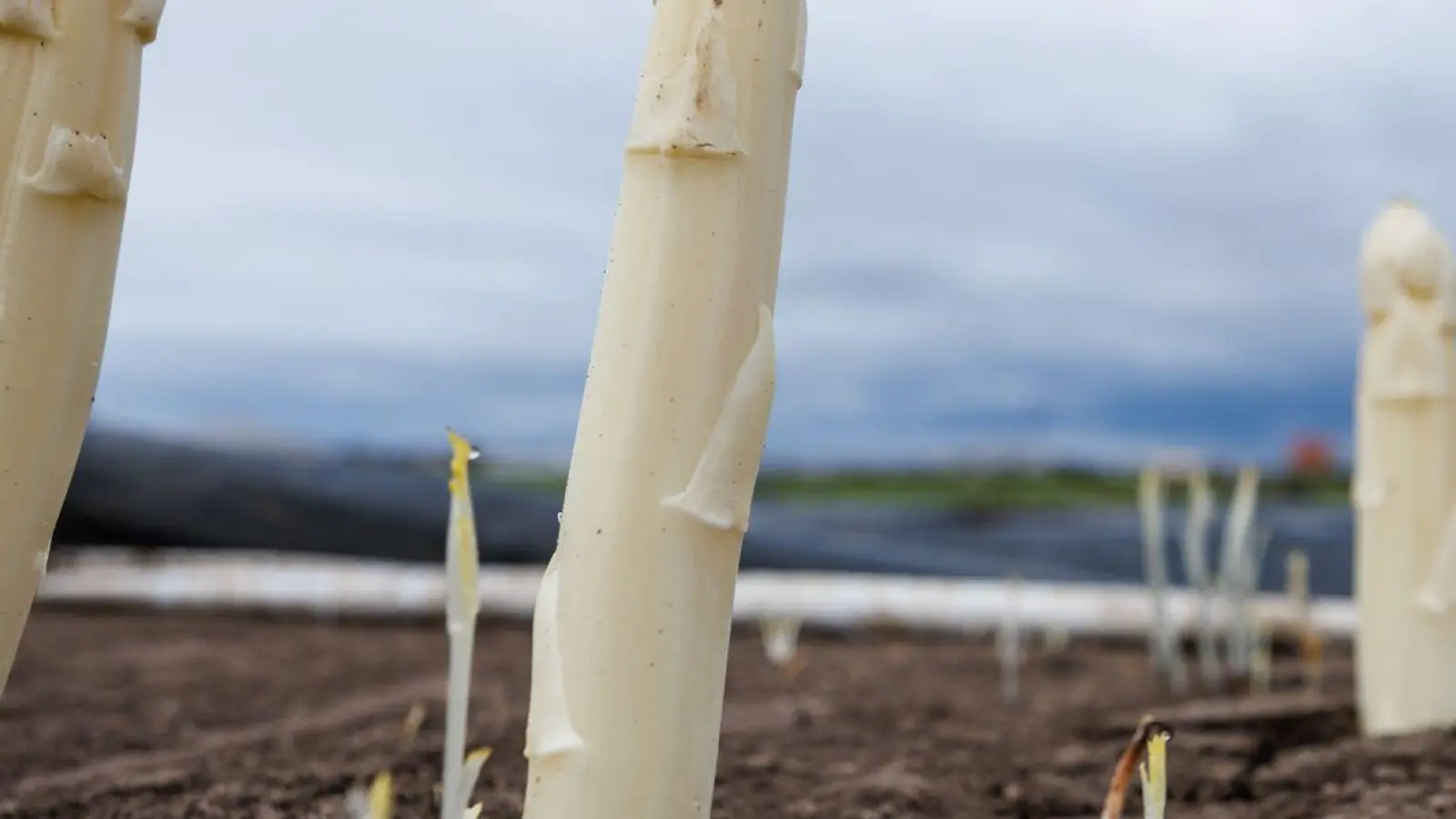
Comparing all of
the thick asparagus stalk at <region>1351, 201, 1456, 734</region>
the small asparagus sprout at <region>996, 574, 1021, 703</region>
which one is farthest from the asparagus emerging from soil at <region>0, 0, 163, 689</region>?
the small asparagus sprout at <region>996, 574, 1021, 703</region>

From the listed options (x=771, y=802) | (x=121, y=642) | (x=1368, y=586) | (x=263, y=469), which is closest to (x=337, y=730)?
(x=771, y=802)

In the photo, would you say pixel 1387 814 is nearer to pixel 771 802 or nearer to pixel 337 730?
pixel 771 802

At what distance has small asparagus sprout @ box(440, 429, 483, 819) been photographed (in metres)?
0.63

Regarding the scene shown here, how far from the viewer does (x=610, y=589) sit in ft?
2.06

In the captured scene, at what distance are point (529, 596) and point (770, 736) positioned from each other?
1.62 m

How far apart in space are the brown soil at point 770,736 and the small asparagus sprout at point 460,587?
399mm

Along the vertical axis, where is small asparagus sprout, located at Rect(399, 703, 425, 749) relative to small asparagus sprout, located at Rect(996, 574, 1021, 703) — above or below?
below

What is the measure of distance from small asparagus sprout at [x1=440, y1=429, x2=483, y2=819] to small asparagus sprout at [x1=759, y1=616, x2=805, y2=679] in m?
1.52

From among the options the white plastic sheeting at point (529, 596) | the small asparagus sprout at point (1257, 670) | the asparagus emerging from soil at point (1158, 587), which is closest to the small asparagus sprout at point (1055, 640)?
the white plastic sheeting at point (529, 596)

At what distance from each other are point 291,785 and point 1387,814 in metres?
0.92

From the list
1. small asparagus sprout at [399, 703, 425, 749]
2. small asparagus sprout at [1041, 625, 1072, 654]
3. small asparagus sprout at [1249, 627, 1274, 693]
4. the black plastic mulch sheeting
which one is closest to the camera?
small asparagus sprout at [399, 703, 425, 749]

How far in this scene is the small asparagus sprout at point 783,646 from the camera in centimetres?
219

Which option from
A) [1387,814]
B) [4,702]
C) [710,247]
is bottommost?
[4,702]

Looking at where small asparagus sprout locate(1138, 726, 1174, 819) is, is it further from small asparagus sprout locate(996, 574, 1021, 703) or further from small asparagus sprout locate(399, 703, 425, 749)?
small asparagus sprout locate(996, 574, 1021, 703)
